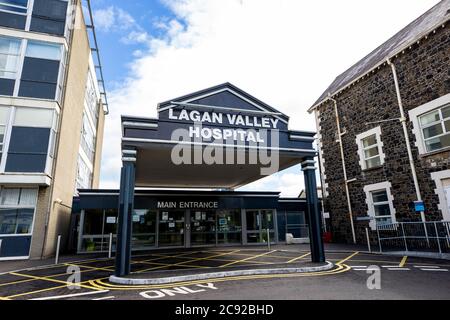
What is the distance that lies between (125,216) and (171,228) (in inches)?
374

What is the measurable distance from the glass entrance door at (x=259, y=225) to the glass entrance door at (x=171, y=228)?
433 centimetres

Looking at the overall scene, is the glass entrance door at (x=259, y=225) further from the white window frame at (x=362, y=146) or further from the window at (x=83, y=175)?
the window at (x=83, y=175)

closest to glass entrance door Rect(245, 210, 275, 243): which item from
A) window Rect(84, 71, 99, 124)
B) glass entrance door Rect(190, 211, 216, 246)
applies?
glass entrance door Rect(190, 211, 216, 246)

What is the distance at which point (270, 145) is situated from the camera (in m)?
9.53

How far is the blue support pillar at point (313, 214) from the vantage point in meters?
8.90

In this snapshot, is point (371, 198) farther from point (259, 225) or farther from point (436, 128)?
point (259, 225)

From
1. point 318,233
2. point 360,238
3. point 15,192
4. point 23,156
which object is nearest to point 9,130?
point 23,156

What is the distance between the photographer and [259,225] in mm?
17828

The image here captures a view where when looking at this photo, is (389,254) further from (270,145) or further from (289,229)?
(289,229)

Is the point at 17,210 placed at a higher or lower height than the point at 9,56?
lower

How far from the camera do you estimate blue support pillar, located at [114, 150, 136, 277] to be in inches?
282

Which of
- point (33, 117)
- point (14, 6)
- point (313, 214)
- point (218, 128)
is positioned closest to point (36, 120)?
point (33, 117)

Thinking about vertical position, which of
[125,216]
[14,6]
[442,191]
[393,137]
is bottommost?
[125,216]
